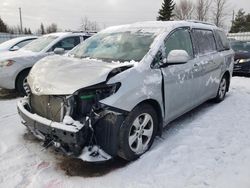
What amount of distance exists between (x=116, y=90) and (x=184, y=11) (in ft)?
142

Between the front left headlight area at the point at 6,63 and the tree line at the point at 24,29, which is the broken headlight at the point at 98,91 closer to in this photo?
the front left headlight area at the point at 6,63

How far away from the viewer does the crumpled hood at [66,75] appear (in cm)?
294

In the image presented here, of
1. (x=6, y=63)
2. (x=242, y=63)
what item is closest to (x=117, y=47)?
(x=6, y=63)

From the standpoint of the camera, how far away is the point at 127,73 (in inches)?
125

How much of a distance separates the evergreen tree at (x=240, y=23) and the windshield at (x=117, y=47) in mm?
47166

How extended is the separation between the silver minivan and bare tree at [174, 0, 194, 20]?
40.0m

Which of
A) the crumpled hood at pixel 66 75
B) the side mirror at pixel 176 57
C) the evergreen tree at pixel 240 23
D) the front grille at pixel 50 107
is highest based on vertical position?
the evergreen tree at pixel 240 23

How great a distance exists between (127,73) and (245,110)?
328cm

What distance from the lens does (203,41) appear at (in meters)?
4.99

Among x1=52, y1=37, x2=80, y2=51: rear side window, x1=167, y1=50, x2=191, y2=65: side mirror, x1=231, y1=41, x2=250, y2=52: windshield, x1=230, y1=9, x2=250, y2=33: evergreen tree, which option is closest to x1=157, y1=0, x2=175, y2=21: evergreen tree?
x1=230, y1=9, x2=250, y2=33: evergreen tree

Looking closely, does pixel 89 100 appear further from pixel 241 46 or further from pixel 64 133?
pixel 241 46

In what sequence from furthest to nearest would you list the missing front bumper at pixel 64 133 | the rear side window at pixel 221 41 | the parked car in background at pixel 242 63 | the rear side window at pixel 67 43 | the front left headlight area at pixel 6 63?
the parked car in background at pixel 242 63 → the rear side window at pixel 67 43 → the front left headlight area at pixel 6 63 → the rear side window at pixel 221 41 → the missing front bumper at pixel 64 133

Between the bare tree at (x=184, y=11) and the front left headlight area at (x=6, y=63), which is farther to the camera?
the bare tree at (x=184, y=11)

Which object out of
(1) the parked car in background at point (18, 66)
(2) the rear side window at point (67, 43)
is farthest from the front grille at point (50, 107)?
(2) the rear side window at point (67, 43)
